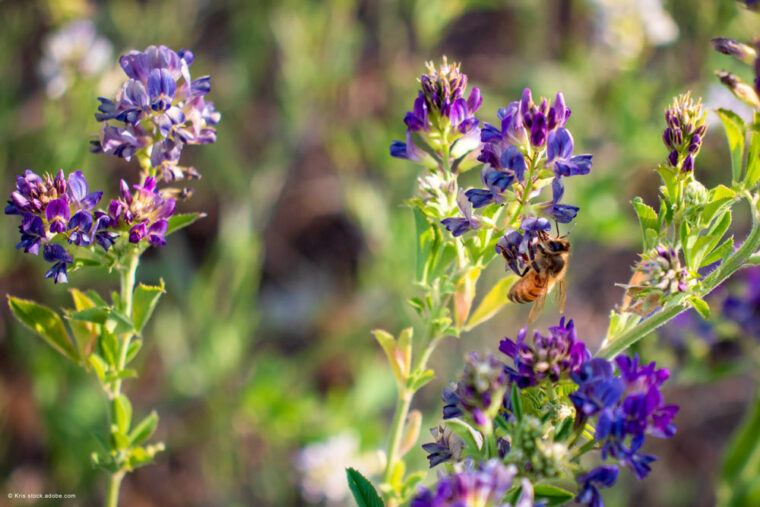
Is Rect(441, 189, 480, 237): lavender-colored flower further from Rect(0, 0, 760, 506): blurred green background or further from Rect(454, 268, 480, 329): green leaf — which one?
Rect(0, 0, 760, 506): blurred green background

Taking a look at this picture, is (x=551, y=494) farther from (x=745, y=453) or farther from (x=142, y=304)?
(x=745, y=453)

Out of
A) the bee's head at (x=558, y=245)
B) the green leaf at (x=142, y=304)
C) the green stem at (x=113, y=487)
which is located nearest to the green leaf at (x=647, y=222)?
the bee's head at (x=558, y=245)

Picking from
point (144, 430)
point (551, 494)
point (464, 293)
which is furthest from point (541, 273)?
point (144, 430)

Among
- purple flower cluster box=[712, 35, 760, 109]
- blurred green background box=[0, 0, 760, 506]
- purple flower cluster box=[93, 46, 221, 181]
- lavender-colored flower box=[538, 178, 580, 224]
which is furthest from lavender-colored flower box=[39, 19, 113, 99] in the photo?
purple flower cluster box=[712, 35, 760, 109]

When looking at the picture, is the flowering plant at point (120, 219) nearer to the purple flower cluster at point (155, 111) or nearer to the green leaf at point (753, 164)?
the purple flower cluster at point (155, 111)

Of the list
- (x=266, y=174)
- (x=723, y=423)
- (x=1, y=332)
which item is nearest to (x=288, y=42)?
(x=266, y=174)

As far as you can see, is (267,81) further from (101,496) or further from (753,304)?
(753,304)
